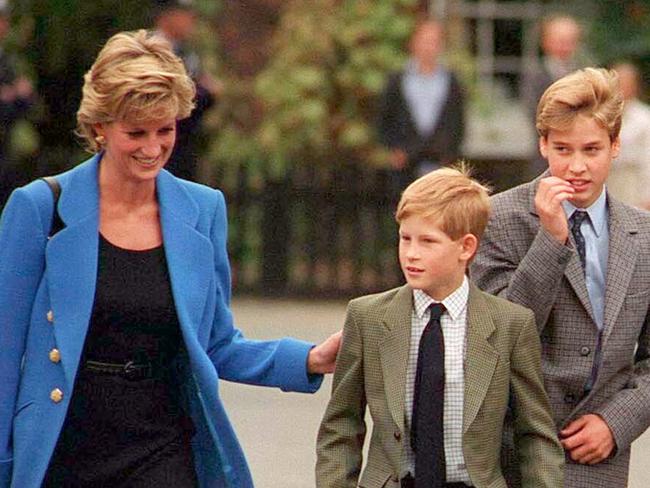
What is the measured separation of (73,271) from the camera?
4.76 m

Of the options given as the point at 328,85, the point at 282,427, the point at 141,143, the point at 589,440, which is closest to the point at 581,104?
the point at 589,440

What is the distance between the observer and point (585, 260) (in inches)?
192

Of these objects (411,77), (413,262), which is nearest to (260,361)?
(413,262)

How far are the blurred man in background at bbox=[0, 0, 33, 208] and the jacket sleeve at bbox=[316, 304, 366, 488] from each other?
8.62m

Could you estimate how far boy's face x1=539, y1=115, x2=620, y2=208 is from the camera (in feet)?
15.4

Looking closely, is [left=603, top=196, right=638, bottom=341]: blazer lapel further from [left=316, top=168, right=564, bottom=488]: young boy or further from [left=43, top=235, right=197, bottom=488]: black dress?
[left=43, top=235, right=197, bottom=488]: black dress

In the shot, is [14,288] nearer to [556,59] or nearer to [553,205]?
[553,205]

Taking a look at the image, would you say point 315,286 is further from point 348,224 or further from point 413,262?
point 413,262

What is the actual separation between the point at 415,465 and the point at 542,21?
45.0 feet

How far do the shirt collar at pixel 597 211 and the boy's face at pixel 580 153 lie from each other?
0.39ft

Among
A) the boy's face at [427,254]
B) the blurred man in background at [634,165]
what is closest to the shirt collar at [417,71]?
the blurred man in background at [634,165]

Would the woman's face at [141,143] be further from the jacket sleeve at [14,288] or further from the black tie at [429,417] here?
the black tie at [429,417]

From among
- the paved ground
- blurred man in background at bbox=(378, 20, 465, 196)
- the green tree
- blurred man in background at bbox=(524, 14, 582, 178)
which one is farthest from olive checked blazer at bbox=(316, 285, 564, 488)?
the green tree

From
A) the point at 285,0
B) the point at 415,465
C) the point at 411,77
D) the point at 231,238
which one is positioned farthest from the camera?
the point at 285,0
